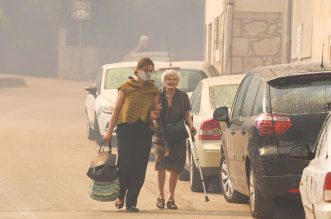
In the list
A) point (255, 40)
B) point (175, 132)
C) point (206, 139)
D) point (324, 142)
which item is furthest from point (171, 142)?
point (255, 40)

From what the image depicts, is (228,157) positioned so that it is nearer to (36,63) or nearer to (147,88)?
(147,88)

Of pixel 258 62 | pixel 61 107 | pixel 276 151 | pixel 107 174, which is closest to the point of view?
pixel 276 151

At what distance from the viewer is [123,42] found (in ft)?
221

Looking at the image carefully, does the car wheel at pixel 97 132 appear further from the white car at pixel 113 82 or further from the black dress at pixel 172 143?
the black dress at pixel 172 143

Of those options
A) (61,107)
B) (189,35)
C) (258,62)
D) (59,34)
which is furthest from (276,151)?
(189,35)

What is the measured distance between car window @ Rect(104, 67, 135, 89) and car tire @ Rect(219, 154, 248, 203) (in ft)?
28.9

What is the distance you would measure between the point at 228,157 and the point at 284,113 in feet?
6.62

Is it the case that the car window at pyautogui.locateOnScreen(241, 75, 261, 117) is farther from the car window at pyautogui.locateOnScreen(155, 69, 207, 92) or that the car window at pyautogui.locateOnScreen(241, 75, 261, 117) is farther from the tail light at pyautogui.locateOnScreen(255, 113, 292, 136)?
the car window at pyautogui.locateOnScreen(155, 69, 207, 92)

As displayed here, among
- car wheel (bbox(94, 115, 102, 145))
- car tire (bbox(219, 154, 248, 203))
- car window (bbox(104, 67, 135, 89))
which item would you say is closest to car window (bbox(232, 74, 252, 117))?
car tire (bbox(219, 154, 248, 203))

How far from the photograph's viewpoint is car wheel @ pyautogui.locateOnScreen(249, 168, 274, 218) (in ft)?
42.2

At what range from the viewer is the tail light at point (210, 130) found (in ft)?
52.7

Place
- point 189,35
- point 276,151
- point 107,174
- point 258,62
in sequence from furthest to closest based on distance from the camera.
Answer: point 189,35, point 258,62, point 107,174, point 276,151

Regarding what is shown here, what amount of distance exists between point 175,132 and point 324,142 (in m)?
5.16

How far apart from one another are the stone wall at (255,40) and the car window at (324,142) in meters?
23.7
